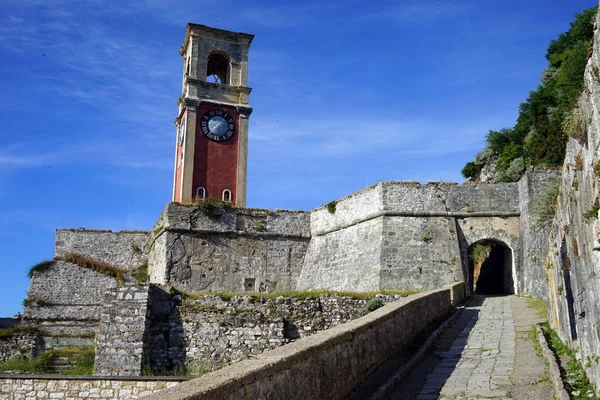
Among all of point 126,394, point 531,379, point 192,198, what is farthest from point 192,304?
point 192,198

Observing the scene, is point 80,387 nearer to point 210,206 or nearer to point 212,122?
point 210,206

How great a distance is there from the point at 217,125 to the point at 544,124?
17749mm

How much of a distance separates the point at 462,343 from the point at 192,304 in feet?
23.9

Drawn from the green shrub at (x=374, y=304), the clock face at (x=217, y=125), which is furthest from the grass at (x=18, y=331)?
the clock face at (x=217, y=125)

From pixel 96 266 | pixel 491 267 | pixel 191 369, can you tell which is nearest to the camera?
pixel 191 369

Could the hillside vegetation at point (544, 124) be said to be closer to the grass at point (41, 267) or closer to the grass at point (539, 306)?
the grass at point (539, 306)

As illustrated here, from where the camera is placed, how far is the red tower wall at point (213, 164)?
106 ft

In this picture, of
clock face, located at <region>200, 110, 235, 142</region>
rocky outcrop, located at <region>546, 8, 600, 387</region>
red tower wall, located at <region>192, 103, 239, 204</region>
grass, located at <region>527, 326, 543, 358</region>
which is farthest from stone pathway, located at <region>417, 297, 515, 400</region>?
clock face, located at <region>200, 110, 235, 142</region>

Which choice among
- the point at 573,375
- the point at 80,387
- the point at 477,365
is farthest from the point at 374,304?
the point at 573,375

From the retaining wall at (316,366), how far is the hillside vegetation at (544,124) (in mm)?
20457

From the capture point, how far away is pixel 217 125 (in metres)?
33.3

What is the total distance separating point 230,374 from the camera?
4582 millimetres

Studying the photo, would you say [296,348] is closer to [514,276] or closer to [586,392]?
[586,392]

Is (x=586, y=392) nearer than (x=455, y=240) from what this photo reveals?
Yes
